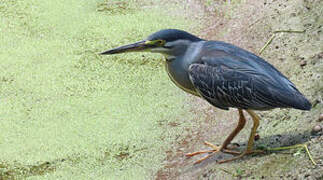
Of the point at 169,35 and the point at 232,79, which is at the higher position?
the point at 169,35

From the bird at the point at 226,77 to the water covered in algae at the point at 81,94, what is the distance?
0.54m

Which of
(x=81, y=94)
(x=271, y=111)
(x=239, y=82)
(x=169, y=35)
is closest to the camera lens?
(x=239, y=82)

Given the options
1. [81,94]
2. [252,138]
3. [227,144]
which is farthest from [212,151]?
[81,94]

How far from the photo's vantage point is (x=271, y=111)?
146 inches

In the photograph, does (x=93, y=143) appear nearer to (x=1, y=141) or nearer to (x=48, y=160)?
(x=48, y=160)

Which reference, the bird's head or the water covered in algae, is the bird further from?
the water covered in algae

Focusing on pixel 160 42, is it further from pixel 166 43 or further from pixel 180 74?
pixel 180 74

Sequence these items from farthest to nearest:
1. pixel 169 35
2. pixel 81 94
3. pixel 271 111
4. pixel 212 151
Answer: pixel 81 94, pixel 271 111, pixel 212 151, pixel 169 35

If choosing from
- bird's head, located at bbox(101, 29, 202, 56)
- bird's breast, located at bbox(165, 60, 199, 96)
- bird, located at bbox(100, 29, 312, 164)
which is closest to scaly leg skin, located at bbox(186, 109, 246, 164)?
bird, located at bbox(100, 29, 312, 164)

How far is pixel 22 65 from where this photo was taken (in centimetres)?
466

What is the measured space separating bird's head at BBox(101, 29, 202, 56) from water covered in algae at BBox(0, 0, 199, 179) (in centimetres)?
70

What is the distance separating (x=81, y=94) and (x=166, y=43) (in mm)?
1124

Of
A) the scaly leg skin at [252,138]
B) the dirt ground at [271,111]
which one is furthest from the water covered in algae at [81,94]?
the scaly leg skin at [252,138]

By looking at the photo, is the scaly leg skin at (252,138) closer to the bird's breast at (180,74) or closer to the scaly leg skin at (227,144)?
the scaly leg skin at (227,144)
